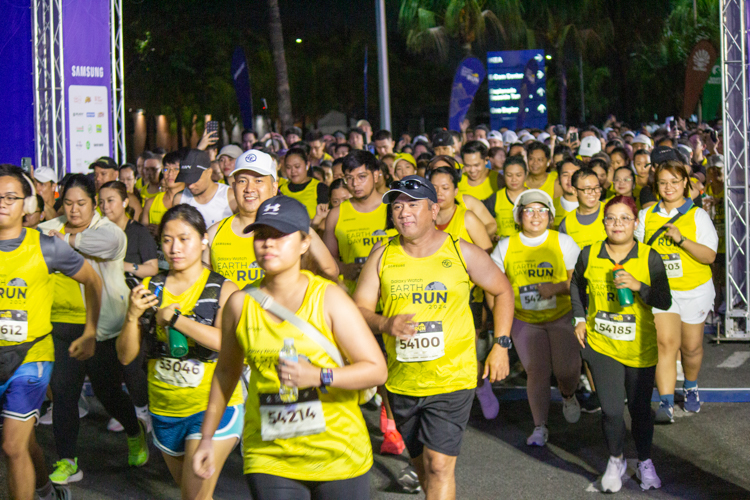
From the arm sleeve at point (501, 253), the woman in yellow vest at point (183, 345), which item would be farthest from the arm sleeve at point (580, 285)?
the woman in yellow vest at point (183, 345)

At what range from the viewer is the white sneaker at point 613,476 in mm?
5195

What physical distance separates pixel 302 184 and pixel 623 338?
4366 mm

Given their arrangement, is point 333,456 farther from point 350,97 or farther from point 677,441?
point 350,97

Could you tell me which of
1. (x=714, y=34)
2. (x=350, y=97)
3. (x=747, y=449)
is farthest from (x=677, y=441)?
(x=350, y=97)

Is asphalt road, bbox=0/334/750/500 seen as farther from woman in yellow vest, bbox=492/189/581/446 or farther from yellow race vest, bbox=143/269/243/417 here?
yellow race vest, bbox=143/269/243/417

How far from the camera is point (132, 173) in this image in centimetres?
1030

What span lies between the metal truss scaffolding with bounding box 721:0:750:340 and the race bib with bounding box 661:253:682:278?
2.77m

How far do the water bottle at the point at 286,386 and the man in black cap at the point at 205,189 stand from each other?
13.0ft

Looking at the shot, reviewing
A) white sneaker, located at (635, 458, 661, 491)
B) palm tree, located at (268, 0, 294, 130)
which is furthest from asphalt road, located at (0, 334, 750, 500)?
palm tree, located at (268, 0, 294, 130)

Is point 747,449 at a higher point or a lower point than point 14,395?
lower

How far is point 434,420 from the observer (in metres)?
4.30

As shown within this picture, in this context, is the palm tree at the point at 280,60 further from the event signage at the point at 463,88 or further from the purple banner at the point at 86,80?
the purple banner at the point at 86,80

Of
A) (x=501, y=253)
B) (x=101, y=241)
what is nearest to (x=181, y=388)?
(x=101, y=241)

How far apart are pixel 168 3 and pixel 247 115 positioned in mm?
19270
